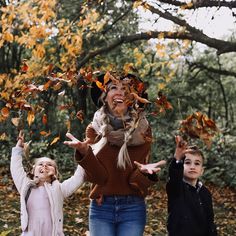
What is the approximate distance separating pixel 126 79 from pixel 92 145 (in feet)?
1.91

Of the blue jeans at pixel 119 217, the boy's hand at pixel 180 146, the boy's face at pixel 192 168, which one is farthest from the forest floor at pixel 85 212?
the boy's hand at pixel 180 146

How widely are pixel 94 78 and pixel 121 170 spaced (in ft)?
2.78

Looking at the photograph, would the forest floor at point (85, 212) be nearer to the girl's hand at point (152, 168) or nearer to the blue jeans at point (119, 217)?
the blue jeans at point (119, 217)

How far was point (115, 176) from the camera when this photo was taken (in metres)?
3.56

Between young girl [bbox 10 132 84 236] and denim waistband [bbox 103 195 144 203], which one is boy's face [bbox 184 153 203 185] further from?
young girl [bbox 10 132 84 236]

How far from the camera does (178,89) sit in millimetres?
15742

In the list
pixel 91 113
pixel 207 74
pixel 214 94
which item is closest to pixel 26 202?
pixel 91 113

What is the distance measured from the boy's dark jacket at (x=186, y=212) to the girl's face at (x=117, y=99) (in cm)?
66

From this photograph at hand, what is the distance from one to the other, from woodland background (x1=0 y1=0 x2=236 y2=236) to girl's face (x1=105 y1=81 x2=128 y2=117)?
0.23 m

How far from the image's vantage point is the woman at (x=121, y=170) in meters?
3.50

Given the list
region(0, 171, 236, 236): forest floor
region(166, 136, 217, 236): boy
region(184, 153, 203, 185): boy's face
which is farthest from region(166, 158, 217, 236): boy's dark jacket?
region(0, 171, 236, 236): forest floor

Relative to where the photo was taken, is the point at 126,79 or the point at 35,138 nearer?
the point at 126,79

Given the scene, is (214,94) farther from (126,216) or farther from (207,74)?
(126,216)

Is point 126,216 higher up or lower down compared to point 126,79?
lower down
